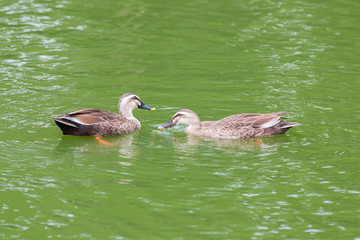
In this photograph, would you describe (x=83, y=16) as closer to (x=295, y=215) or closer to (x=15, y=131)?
(x=15, y=131)

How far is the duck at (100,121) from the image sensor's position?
12.2 metres

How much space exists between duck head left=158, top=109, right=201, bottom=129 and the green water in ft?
0.68

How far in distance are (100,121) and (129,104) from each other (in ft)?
3.36

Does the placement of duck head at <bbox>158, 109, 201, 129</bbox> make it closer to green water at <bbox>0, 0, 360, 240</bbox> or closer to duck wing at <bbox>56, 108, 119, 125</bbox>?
green water at <bbox>0, 0, 360, 240</bbox>

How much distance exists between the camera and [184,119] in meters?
12.7

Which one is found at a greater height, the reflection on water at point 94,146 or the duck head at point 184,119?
the duck head at point 184,119

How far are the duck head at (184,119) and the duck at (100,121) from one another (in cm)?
72

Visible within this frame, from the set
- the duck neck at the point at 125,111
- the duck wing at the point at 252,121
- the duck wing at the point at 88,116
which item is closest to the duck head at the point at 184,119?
the duck wing at the point at 252,121

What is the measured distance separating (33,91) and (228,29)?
22.4 feet

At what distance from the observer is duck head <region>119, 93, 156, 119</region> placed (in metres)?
13.2

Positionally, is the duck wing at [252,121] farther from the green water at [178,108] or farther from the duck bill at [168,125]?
the duck bill at [168,125]

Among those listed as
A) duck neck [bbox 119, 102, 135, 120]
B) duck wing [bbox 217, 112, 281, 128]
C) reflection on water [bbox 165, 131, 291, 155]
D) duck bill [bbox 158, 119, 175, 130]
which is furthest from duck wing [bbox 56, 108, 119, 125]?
duck wing [bbox 217, 112, 281, 128]

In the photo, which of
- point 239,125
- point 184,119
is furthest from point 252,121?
point 184,119

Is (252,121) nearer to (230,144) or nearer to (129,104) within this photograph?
(230,144)
